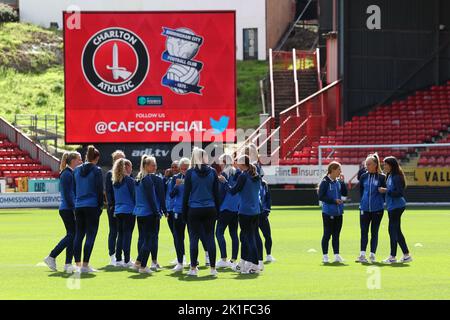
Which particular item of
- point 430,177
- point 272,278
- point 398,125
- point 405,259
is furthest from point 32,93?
point 272,278

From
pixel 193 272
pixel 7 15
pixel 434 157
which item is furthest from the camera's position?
pixel 7 15

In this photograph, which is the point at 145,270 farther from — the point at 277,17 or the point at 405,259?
the point at 277,17

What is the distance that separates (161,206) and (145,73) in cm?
2662

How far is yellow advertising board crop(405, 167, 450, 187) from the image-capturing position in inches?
1592

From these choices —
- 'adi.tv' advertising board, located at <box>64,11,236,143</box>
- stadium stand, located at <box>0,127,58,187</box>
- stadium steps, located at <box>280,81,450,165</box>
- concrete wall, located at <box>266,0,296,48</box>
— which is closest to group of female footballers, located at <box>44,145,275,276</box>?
'adi.tv' advertising board, located at <box>64,11,236,143</box>

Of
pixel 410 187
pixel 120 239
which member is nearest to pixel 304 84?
pixel 410 187

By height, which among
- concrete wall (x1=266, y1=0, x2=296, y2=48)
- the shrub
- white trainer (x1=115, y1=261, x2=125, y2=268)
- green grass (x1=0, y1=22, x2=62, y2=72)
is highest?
the shrub

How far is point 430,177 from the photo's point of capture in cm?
4059

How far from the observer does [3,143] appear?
1940 inches

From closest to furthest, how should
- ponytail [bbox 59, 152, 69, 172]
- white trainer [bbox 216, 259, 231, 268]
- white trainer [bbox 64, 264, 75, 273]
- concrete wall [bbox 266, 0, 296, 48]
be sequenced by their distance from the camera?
ponytail [bbox 59, 152, 69, 172], white trainer [bbox 64, 264, 75, 273], white trainer [bbox 216, 259, 231, 268], concrete wall [bbox 266, 0, 296, 48]

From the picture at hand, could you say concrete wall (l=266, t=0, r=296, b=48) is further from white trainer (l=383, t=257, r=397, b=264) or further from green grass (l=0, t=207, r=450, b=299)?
white trainer (l=383, t=257, r=397, b=264)

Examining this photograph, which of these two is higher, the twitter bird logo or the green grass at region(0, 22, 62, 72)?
the green grass at region(0, 22, 62, 72)
